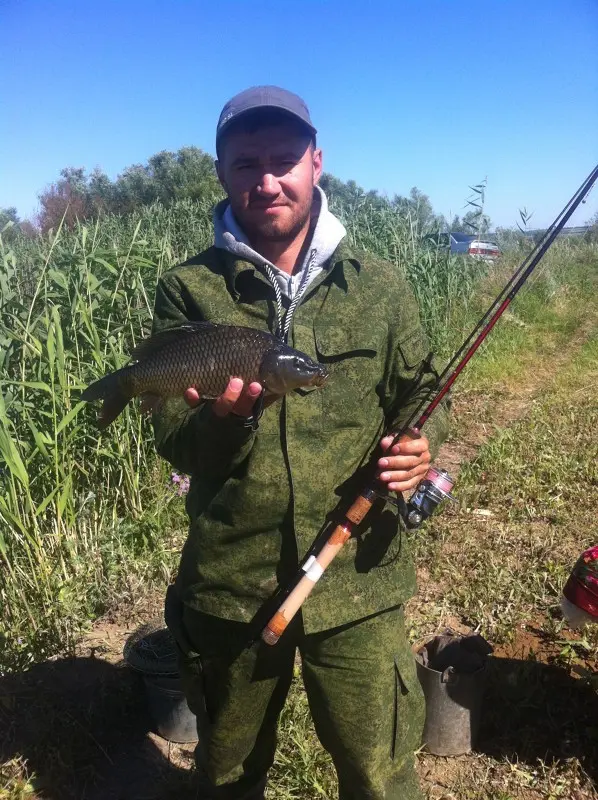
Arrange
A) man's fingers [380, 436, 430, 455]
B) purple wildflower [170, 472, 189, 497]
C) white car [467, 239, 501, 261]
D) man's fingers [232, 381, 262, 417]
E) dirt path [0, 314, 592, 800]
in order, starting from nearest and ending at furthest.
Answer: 1. man's fingers [232, 381, 262, 417]
2. man's fingers [380, 436, 430, 455]
3. dirt path [0, 314, 592, 800]
4. purple wildflower [170, 472, 189, 497]
5. white car [467, 239, 501, 261]

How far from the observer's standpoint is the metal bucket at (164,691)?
3129 millimetres

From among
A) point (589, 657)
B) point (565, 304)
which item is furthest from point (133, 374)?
point (565, 304)

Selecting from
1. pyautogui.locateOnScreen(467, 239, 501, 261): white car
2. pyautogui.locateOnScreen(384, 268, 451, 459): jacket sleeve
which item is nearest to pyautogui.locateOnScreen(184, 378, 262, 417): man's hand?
pyautogui.locateOnScreen(384, 268, 451, 459): jacket sleeve

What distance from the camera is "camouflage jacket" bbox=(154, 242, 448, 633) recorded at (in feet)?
6.53

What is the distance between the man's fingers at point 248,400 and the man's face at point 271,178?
1.83ft

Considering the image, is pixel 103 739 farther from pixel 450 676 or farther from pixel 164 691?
pixel 450 676

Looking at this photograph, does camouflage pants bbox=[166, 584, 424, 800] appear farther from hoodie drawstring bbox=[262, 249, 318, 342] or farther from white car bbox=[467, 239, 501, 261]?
white car bbox=[467, 239, 501, 261]

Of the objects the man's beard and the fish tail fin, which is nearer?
the man's beard

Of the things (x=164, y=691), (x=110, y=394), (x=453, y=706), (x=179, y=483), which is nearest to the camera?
(x=110, y=394)

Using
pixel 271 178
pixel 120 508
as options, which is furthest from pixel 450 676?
pixel 120 508

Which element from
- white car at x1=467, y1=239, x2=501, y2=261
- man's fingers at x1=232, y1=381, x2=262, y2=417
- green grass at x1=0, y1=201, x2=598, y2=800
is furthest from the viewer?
white car at x1=467, y1=239, x2=501, y2=261

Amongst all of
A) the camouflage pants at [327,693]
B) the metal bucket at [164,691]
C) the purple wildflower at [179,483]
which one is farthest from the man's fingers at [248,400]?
the purple wildflower at [179,483]

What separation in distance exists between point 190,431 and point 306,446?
357 mm

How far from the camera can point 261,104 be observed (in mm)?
2027
